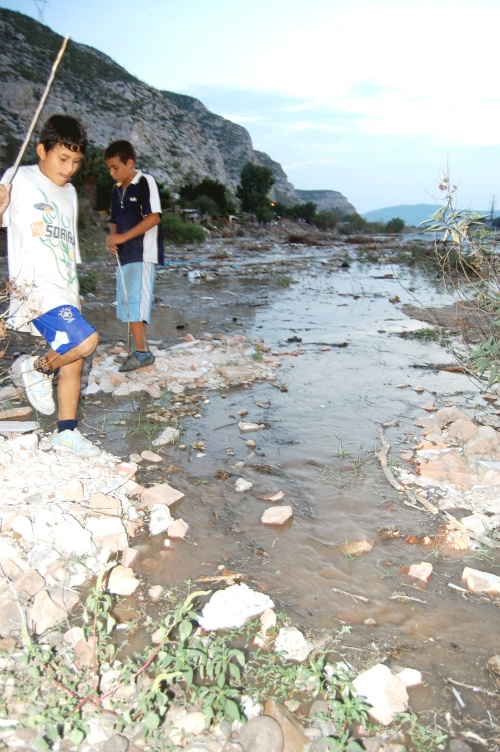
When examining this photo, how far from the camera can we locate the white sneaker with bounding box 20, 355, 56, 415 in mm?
3021

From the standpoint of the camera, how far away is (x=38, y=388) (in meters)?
3.04

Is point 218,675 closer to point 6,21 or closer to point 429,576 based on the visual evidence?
point 429,576

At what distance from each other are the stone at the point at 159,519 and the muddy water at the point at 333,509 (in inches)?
1.8

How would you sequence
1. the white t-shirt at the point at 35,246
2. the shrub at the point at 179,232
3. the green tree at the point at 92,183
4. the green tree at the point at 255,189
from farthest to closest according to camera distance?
1. the green tree at the point at 255,189
2. the shrub at the point at 179,232
3. the green tree at the point at 92,183
4. the white t-shirt at the point at 35,246

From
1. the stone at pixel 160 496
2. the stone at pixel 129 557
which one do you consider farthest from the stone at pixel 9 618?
the stone at pixel 160 496

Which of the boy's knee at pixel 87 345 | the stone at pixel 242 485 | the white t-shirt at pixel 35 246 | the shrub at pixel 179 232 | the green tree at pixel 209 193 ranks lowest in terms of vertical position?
the stone at pixel 242 485

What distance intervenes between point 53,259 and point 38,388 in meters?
0.74

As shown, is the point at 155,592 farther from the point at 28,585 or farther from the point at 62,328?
the point at 62,328

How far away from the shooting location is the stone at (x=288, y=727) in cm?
148

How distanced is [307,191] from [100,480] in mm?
126368

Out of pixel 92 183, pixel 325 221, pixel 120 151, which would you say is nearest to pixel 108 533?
pixel 120 151

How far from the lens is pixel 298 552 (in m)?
2.32

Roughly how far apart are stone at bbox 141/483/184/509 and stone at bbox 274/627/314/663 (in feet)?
3.03

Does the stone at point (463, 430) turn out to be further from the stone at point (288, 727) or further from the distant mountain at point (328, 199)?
the distant mountain at point (328, 199)
